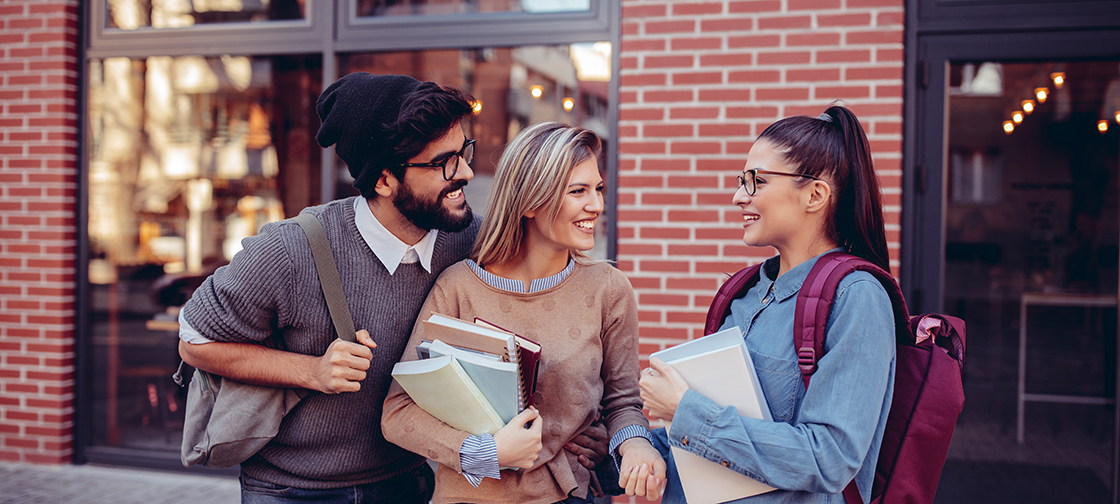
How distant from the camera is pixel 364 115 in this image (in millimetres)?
1815

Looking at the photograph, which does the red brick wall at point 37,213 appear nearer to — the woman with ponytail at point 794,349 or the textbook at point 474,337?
the textbook at point 474,337

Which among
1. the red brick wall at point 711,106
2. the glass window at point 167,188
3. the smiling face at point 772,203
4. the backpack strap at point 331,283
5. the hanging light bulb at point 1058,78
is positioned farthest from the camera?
the glass window at point 167,188

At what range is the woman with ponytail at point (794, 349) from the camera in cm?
133

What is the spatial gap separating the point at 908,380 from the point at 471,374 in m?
0.91

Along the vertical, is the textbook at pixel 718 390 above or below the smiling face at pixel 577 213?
below

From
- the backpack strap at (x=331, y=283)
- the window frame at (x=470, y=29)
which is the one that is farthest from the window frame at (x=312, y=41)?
the backpack strap at (x=331, y=283)

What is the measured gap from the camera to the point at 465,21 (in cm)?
384

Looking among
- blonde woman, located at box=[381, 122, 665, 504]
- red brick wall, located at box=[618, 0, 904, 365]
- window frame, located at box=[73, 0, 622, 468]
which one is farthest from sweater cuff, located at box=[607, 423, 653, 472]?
window frame, located at box=[73, 0, 622, 468]

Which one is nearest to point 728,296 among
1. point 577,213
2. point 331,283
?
point 577,213

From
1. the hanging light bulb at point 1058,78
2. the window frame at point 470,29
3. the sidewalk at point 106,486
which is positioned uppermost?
the window frame at point 470,29

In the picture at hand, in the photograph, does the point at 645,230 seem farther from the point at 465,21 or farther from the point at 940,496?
the point at 940,496

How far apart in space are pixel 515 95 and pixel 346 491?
281 cm

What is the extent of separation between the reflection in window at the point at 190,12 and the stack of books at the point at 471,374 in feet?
10.5

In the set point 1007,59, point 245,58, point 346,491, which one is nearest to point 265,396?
point 346,491
